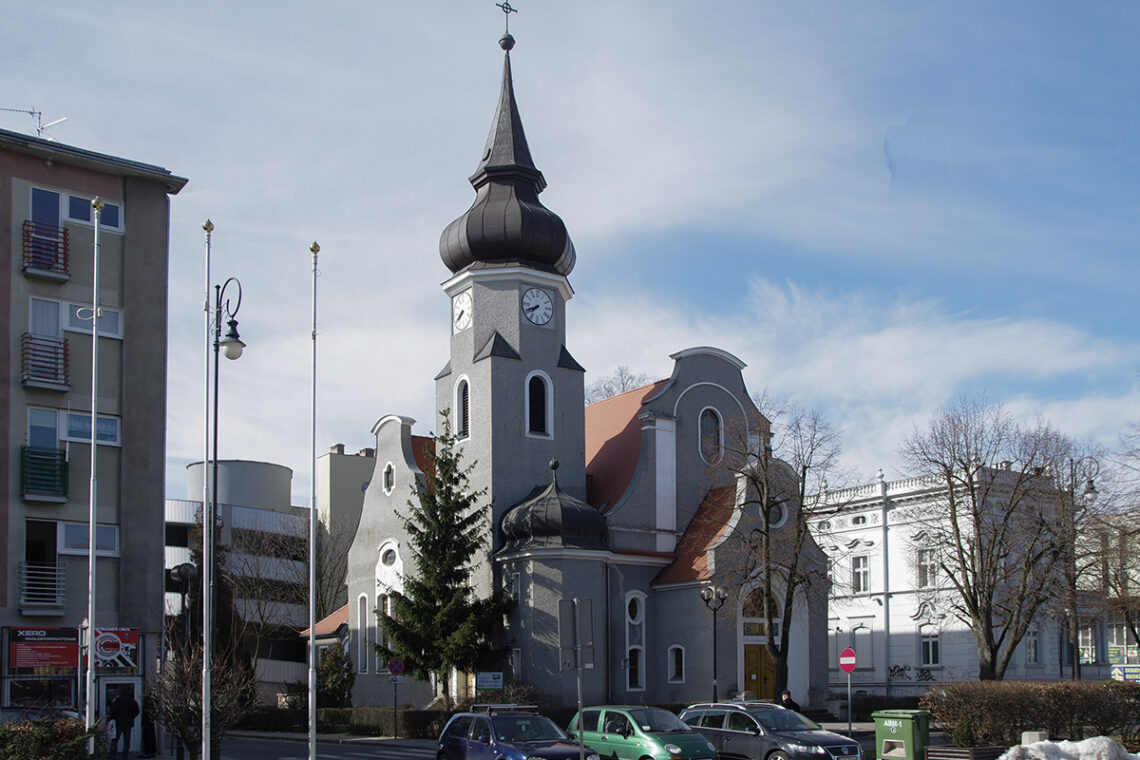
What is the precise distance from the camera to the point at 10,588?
1172 inches

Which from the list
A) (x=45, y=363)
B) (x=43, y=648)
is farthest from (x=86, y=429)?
(x=43, y=648)

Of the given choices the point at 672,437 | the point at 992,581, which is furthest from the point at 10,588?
the point at 992,581

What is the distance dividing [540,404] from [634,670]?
988 centimetres

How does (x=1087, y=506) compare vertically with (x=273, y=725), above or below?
above

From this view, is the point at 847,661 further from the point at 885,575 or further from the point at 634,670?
the point at 885,575

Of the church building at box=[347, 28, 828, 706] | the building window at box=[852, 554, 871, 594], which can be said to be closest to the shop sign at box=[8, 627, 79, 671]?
the church building at box=[347, 28, 828, 706]

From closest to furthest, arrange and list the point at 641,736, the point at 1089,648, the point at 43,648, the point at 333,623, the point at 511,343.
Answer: the point at 641,736, the point at 43,648, the point at 511,343, the point at 333,623, the point at 1089,648

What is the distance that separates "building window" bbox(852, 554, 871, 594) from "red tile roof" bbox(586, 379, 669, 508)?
60.3 ft

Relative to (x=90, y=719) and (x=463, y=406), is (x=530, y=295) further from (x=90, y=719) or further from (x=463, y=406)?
(x=90, y=719)

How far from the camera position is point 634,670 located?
40.3 meters

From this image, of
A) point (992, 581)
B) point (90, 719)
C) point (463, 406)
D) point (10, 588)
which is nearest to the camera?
point (90, 719)

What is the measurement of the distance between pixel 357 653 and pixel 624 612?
12095 mm

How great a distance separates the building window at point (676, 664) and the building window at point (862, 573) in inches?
815

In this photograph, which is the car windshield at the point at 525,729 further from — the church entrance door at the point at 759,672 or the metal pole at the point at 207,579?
Result: the church entrance door at the point at 759,672
